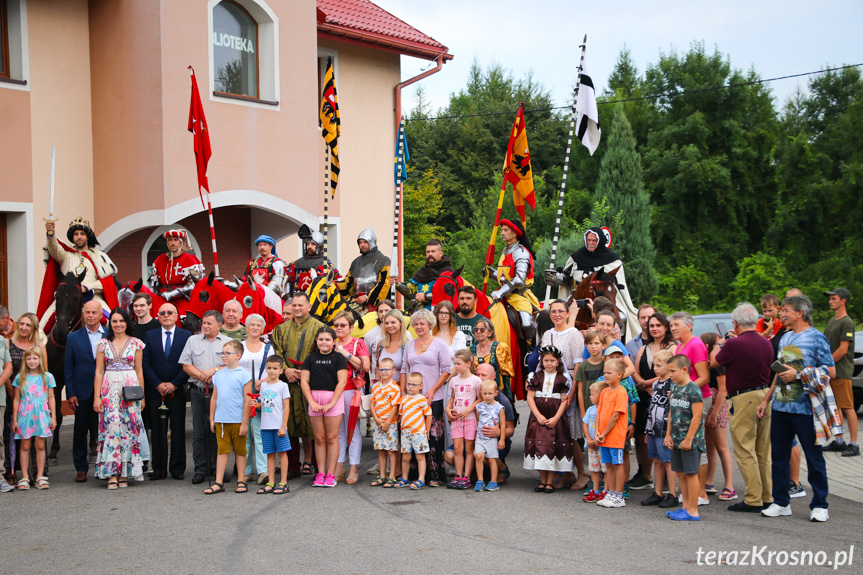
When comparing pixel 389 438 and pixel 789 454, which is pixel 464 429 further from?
pixel 789 454

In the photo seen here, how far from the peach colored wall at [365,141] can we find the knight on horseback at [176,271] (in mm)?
7346

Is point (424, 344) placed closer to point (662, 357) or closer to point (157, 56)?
point (662, 357)

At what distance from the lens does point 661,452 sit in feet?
25.2

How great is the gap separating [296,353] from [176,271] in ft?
9.43

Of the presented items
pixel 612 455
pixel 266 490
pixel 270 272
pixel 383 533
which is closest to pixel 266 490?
pixel 266 490

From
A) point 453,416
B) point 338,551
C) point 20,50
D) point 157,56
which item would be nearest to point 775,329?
point 453,416

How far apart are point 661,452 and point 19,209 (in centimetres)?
1064

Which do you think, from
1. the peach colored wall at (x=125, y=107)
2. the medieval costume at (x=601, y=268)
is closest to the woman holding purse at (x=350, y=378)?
the medieval costume at (x=601, y=268)

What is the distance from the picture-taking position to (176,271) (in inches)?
440

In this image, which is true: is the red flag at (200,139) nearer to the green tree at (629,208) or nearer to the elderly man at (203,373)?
the elderly man at (203,373)

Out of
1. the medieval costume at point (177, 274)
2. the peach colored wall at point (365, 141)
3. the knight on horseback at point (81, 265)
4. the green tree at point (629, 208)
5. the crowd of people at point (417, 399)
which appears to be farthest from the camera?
the green tree at point (629, 208)

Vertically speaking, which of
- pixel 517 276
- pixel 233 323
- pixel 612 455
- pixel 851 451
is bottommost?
pixel 851 451

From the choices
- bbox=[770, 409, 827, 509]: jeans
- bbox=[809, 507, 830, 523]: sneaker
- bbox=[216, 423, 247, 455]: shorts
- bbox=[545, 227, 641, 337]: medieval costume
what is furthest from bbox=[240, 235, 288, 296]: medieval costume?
bbox=[809, 507, 830, 523]: sneaker

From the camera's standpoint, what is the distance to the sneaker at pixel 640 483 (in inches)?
342
